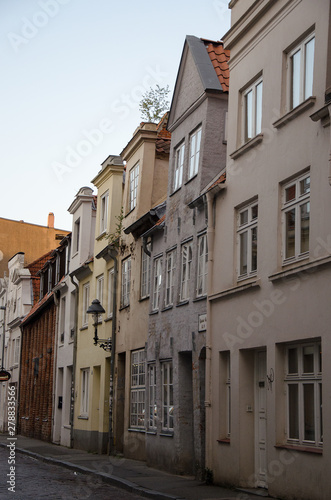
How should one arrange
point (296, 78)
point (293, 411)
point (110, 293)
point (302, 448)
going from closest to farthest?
point (302, 448) < point (293, 411) < point (296, 78) < point (110, 293)

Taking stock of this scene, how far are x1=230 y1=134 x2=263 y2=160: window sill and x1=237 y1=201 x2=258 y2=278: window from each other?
1.12 m

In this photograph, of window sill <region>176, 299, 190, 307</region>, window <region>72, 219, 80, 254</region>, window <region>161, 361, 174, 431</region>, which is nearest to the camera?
window sill <region>176, 299, 190, 307</region>

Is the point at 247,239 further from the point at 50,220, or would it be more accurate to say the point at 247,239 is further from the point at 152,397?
the point at 50,220

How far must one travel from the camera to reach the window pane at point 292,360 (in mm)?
12704

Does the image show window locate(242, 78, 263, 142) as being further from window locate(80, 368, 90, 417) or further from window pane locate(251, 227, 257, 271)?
window locate(80, 368, 90, 417)

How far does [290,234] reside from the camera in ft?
42.8

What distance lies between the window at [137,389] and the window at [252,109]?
828 cm

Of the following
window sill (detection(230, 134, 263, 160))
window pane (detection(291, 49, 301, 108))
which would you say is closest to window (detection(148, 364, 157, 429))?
window sill (detection(230, 134, 263, 160))

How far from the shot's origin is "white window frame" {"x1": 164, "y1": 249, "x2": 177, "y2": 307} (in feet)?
62.3

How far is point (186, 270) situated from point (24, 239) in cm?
3956

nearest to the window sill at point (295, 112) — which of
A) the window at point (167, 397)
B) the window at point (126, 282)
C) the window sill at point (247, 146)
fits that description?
the window sill at point (247, 146)

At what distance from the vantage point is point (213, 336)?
1594 centimetres

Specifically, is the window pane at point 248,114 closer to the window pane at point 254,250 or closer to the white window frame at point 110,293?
the window pane at point 254,250

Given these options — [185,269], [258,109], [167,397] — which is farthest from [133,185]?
[258,109]
